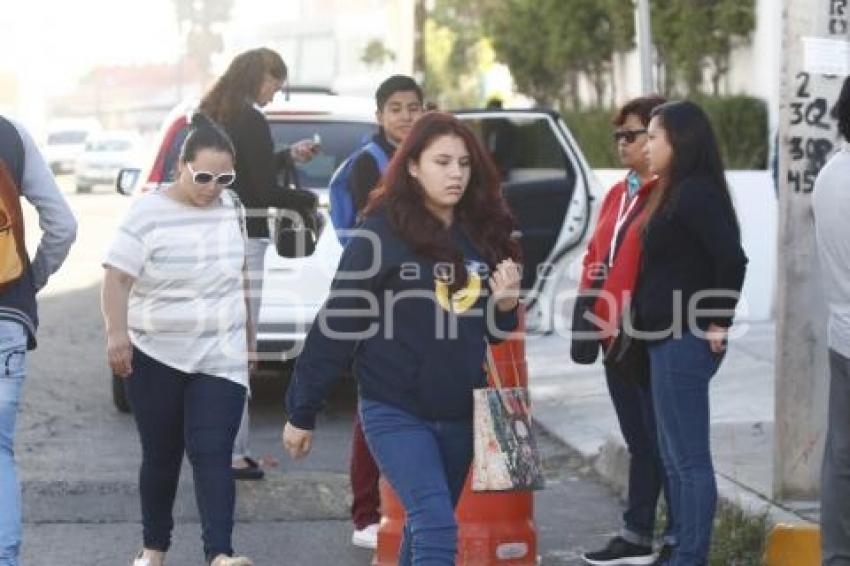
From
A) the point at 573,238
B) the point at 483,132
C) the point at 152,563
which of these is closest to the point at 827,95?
the point at 152,563

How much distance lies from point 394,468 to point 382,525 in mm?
1778

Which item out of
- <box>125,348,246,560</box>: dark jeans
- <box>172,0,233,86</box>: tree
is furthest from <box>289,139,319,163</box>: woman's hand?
<box>172,0,233,86</box>: tree

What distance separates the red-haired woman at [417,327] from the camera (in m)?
5.20

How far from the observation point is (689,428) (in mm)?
6379

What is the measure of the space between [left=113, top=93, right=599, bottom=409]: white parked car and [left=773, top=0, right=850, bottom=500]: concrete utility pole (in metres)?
2.03

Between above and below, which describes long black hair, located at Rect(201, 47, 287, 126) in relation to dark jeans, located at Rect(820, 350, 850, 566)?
above

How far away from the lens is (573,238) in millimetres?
13039

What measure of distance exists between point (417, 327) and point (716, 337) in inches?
58.7

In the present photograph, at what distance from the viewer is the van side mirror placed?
35.8 feet

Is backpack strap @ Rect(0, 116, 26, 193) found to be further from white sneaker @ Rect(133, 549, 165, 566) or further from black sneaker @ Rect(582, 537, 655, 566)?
black sneaker @ Rect(582, 537, 655, 566)

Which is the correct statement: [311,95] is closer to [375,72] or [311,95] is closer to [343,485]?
[343,485]

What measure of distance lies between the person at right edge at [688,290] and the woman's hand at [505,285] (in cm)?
109

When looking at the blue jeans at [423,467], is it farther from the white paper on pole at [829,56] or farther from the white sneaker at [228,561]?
the white paper on pole at [829,56]

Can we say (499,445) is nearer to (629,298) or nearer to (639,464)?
(629,298)
